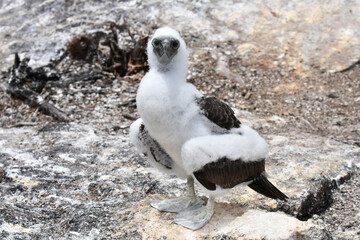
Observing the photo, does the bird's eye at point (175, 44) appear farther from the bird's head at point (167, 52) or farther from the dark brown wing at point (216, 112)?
the dark brown wing at point (216, 112)

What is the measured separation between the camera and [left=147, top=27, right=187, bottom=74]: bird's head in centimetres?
334

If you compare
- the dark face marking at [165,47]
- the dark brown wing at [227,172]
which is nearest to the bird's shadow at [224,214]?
the dark brown wing at [227,172]

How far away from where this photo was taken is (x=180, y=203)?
396 cm

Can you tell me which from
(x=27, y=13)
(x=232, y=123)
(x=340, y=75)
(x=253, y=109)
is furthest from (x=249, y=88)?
(x=27, y=13)

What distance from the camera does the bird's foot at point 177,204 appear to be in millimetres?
3896

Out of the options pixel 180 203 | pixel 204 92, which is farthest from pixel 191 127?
pixel 204 92

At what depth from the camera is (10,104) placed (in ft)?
22.0

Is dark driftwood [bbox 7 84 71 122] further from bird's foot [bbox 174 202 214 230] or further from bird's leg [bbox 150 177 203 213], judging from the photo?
bird's foot [bbox 174 202 214 230]

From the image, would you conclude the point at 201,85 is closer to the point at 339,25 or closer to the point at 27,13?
the point at 339,25

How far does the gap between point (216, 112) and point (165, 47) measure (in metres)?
0.61

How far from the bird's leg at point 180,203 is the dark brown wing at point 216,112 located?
2.56 ft

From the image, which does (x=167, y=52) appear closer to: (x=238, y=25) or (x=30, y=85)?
(x=30, y=85)

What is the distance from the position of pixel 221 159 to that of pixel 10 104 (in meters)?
4.44

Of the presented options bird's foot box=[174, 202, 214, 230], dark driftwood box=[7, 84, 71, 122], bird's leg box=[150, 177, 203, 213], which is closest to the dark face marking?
bird's leg box=[150, 177, 203, 213]
